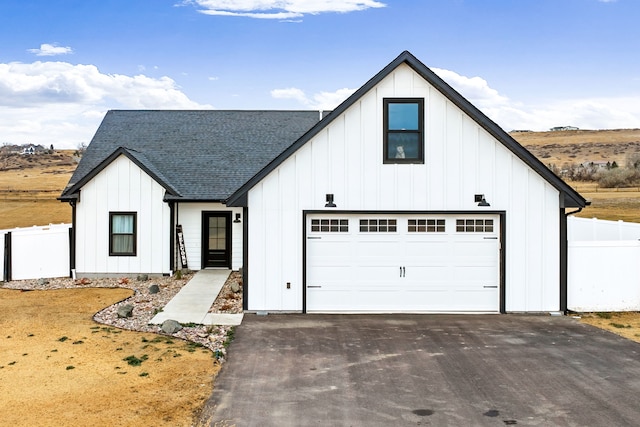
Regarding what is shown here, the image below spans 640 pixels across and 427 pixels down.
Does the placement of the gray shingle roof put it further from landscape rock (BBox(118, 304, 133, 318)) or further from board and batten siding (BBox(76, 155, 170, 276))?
landscape rock (BBox(118, 304, 133, 318))

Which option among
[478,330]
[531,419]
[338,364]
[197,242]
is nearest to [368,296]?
[478,330]

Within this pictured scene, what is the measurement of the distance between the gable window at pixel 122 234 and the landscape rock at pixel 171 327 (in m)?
7.88

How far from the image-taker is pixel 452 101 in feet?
44.1

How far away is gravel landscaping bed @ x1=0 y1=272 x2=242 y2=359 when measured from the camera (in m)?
11.7

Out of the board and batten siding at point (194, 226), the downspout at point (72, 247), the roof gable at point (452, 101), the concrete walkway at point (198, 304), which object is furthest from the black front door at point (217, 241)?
the roof gable at point (452, 101)

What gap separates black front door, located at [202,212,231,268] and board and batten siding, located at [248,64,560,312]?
24.5 ft

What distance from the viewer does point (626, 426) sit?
23.4 ft

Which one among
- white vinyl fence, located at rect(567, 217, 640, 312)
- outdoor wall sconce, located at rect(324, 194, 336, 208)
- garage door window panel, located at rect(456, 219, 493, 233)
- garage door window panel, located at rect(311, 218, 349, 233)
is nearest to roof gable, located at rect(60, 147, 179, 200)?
garage door window panel, located at rect(311, 218, 349, 233)

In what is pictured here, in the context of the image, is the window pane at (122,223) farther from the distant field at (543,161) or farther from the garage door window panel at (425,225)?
the distant field at (543,161)

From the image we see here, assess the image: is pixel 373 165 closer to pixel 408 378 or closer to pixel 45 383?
pixel 408 378

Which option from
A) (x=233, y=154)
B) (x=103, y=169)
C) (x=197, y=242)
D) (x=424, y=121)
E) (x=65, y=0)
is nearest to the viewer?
(x=424, y=121)

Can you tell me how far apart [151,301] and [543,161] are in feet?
250

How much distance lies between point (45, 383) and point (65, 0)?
78.1 ft

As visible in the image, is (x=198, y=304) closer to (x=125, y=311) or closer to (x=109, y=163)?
(x=125, y=311)
